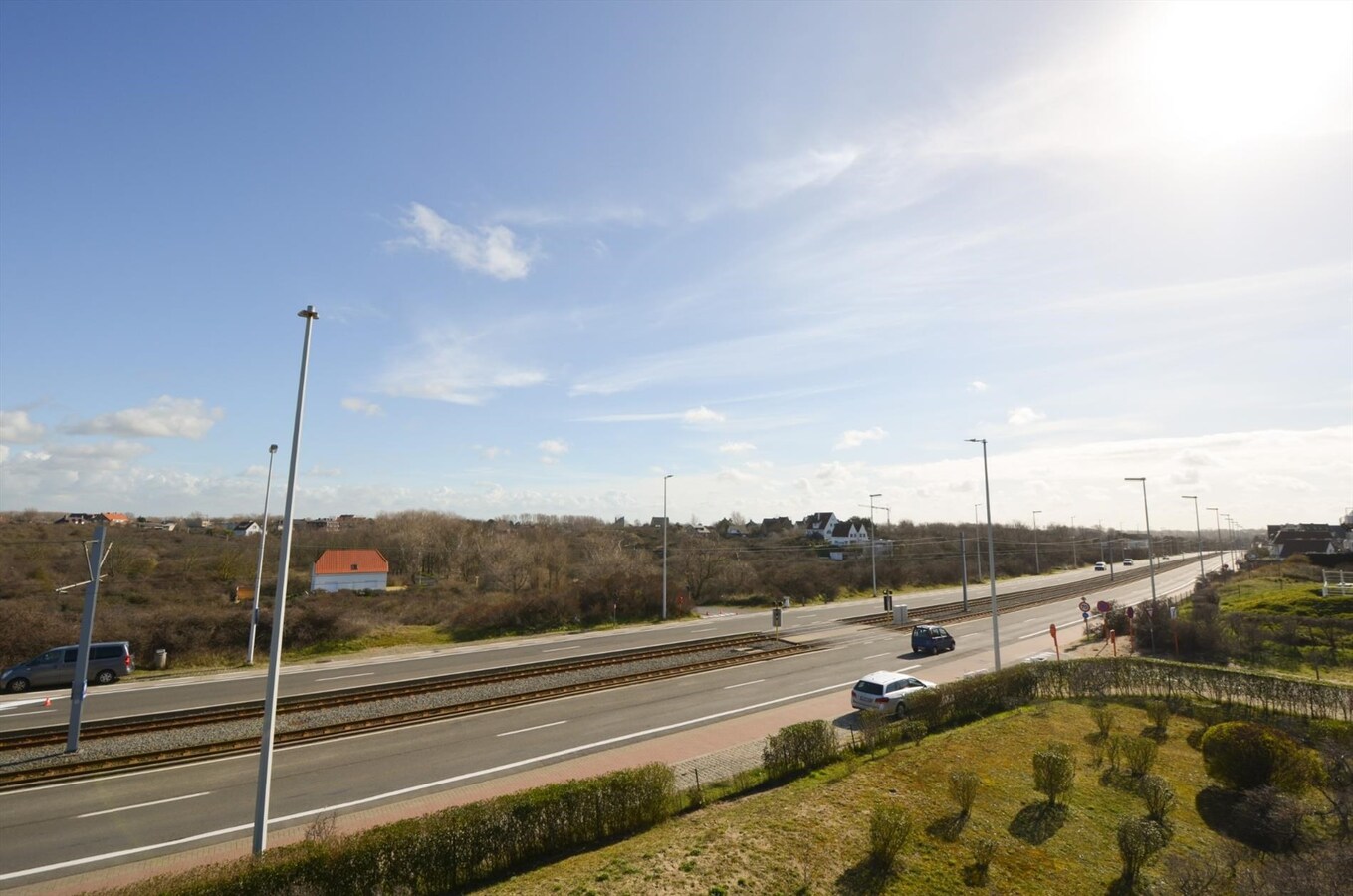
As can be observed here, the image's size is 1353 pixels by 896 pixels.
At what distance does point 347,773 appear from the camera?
15992 millimetres

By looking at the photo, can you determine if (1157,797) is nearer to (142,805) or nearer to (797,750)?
(797,750)

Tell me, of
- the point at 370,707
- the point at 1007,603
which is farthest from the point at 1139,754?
the point at 1007,603

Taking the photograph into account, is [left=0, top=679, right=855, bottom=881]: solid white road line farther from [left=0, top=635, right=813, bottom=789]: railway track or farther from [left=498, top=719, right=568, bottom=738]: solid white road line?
[left=0, top=635, right=813, bottom=789]: railway track

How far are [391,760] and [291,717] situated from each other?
19.9 ft

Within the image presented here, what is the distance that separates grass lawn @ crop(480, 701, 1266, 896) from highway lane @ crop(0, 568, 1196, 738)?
19.1 m

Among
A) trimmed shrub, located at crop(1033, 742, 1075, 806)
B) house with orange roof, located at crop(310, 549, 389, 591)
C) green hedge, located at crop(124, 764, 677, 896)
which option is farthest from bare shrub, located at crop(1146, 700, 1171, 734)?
house with orange roof, located at crop(310, 549, 389, 591)

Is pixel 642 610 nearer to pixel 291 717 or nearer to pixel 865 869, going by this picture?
pixel 291 717

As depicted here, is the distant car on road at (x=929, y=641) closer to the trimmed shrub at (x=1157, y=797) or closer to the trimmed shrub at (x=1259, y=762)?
the trimmed shrub at (x=1259, y=762)

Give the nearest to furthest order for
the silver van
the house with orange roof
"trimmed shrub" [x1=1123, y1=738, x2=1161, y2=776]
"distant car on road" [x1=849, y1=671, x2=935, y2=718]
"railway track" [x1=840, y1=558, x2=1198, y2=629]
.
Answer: "trimmed shrub" [x1=1123, y1=738, x2=1161, y2=776], "distant car on road" [x1=849, y1=671, x2=935, y2=718], the silver van, "railway track" [x1=840, y1=558, x2=1198, y2=629], the house with orange roof

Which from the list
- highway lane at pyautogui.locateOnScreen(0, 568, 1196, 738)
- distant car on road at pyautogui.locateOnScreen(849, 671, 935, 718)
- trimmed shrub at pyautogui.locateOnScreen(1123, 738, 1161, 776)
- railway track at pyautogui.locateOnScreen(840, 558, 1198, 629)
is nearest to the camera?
trimmed shrub at pyautogui.locateOnScreen(1123, 738, 1161, 776)

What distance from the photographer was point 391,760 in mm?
16891

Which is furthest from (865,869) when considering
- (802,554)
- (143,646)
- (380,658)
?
(802,554)

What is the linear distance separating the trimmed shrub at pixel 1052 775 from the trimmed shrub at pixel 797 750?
186 inches

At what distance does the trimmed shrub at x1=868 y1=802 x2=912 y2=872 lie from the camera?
10.6m
